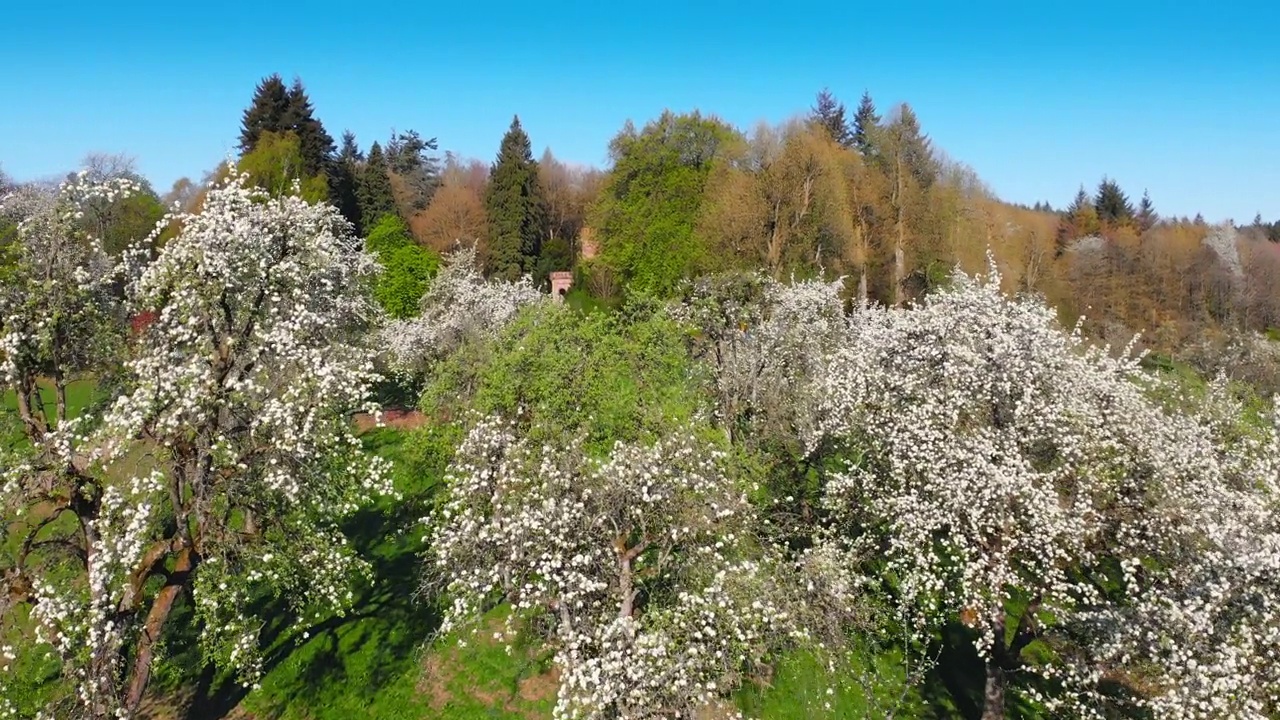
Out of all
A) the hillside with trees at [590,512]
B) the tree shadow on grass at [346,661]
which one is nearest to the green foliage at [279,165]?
the hillside with trees at [590,512]

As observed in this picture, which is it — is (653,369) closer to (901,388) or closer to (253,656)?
(901,388)

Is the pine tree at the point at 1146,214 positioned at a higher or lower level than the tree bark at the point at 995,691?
higher

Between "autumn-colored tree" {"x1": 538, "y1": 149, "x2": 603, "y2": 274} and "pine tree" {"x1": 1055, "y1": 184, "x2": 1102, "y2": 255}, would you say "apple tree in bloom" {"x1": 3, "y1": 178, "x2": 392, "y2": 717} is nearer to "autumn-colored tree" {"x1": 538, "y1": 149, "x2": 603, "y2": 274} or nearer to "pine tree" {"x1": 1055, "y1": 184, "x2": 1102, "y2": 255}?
"autumn-colored tree" {"x1": 538, "y1": 149, "x2": 603, "y2": 274}

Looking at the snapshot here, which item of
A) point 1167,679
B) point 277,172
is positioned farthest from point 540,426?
point 277,172

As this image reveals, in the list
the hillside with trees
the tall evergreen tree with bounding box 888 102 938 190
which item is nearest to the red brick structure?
the tall evergreen tree with bounding box 888 102 938 190

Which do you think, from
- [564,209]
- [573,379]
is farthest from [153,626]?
[564,209]

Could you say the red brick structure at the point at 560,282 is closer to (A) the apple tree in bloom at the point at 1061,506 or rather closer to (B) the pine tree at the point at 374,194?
(B) the pine tree at the point at 374,194

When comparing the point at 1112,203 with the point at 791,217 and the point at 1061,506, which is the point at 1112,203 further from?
the point at 1061,506
